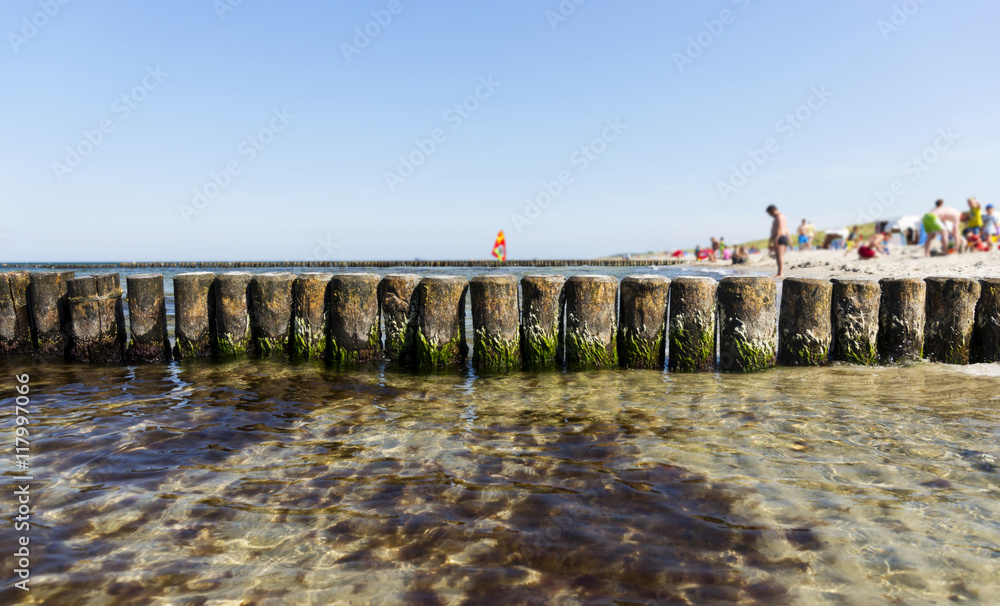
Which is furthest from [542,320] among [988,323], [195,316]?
[988,323]

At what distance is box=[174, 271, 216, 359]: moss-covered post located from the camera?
7078 millimetres

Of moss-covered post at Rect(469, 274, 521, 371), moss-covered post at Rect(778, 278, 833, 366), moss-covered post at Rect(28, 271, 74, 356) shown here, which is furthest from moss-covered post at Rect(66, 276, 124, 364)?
moss-covered post at Rect(778, 278, 833, 366)

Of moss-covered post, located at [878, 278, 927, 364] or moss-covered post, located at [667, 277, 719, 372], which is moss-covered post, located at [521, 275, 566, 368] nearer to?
moss-covered post, located at [667, 277, 719, 372]

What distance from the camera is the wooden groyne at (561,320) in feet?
21.4

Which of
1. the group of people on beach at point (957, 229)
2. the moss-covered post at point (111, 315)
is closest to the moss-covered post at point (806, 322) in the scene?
the moss-covered post at point (111, 315)

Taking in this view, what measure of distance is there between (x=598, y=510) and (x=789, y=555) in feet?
3.26

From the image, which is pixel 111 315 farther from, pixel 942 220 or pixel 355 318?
pixel 942 220

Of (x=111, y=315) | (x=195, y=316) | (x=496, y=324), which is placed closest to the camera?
(x=496, y=324)

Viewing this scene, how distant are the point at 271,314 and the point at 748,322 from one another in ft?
19.4

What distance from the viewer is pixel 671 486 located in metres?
3.50

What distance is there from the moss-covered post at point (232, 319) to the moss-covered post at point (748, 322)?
6.01 m

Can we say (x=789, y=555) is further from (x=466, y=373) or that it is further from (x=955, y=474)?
(x=466, y=373)

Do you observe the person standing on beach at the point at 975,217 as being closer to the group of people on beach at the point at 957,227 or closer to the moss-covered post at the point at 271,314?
the group of people on beach at the point at 957,227

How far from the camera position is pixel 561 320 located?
6848 millimetres
